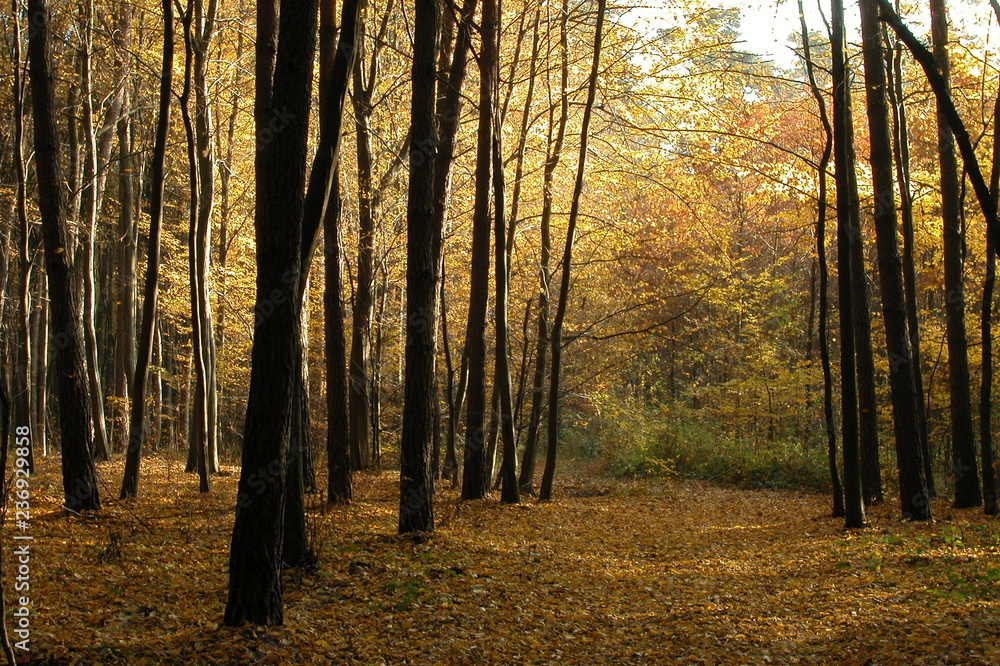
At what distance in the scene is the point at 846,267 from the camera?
980 centimetres

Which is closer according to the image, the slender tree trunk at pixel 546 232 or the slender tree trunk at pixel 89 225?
the slender tree trunk at pixel 89 225

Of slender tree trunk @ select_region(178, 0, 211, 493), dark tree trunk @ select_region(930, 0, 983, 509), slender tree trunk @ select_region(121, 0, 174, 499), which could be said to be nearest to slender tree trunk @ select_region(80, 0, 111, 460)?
slender tree trunk @ select_region(178, 0, 211, 493)

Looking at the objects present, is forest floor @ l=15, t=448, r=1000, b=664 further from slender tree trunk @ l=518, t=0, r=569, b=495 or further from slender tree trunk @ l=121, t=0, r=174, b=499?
slender tree trunk @ l=518, t=0, r=569, b=495

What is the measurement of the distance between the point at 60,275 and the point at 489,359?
1578cm

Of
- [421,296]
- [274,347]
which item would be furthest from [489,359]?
[274,347]

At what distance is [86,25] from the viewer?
1145 cm

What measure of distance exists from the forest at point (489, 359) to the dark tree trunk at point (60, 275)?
0.12 feet

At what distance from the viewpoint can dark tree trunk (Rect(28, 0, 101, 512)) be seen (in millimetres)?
7930

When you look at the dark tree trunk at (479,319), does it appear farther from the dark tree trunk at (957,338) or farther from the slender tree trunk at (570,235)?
the dark tree trunk at (957,338)

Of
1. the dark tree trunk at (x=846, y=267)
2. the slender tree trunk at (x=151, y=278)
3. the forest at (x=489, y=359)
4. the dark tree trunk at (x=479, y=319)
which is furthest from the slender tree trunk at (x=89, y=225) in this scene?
the dark tree trunk at (x=846, y=267)

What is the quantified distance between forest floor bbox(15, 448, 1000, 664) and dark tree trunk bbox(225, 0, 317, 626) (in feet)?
1.22

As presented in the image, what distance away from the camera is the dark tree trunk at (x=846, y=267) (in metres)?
9.80

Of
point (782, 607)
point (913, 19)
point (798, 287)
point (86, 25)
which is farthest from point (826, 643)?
point (798, 287)

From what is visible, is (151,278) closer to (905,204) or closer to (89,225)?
(89,225)
